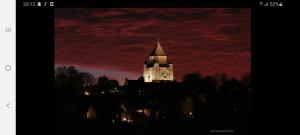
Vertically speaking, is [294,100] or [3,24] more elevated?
[3,24]

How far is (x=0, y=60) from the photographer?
5457mm

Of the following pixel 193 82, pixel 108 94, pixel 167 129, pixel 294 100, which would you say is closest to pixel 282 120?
pixel 294 100

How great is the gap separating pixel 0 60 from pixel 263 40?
3263 millimetres

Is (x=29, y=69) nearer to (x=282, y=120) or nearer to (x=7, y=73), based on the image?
(x=7, y=73)

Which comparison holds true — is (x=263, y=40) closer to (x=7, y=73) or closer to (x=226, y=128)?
(x=226, y=128)

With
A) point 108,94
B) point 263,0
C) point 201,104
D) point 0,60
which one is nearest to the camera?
point 0,60

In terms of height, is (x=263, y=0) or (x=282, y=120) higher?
(x=263, y=0)

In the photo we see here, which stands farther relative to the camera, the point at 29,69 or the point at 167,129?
the point at 167,129

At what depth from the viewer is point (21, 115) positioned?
5691mm

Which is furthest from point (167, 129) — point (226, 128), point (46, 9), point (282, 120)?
point (46, 9)

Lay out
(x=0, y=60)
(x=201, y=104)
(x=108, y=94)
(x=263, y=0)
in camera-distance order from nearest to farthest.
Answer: (x=0, y=60), (x=263, y=0), (x=201, y=104), (x=108, y=94)

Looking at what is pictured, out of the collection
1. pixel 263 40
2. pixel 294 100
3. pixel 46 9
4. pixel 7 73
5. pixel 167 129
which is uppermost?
pixel 46 9

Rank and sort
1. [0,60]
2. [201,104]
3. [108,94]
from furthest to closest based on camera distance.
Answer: [108,94] → [201,104] → [0,60]

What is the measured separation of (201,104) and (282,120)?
180 centimetres
